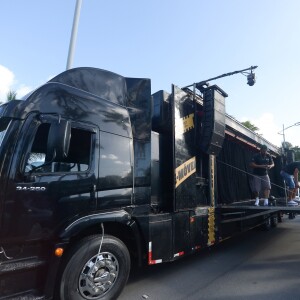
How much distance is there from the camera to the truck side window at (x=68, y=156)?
338cm

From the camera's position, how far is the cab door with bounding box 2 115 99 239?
316 centimetres

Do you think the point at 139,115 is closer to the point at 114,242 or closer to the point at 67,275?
the point at 114,242

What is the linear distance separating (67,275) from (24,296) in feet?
1.59

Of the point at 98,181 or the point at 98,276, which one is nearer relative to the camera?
the point at 98,276

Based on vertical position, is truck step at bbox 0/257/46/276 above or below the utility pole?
below

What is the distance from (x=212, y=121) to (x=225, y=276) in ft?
8.92

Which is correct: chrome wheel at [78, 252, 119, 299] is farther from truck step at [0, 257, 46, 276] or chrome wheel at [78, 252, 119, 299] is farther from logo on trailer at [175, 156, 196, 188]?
logo on trailer at [175, 156, 196, 188]

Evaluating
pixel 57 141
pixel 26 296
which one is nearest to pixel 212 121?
pixel 57 141

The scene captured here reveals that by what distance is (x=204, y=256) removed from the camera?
671 cm

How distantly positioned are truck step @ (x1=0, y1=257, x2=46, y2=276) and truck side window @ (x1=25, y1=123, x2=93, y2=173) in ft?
3.00

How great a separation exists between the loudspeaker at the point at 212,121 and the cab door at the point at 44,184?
8.76ft

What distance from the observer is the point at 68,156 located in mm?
3744

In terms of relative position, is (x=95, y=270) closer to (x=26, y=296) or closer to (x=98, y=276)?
(x=98, y=276)

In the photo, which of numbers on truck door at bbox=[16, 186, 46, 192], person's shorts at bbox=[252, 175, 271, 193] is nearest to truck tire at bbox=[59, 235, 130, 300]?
numbers on truck door at bbox=[16, 186, 46, 192]
